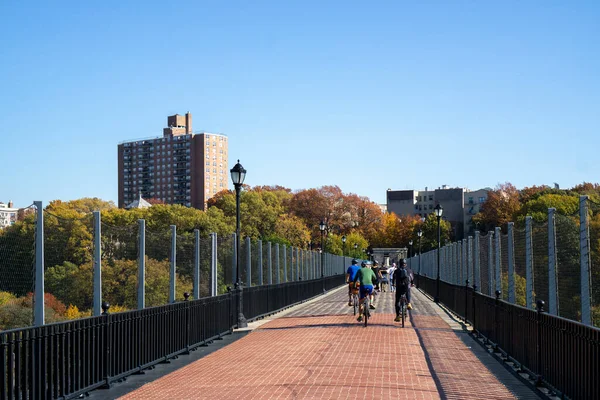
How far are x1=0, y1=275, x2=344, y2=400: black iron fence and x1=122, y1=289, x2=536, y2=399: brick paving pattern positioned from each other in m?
0.60

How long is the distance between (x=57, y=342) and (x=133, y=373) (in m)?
3.25

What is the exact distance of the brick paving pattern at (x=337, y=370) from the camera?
11539 mm

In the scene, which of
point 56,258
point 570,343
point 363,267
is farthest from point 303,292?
point 570,343

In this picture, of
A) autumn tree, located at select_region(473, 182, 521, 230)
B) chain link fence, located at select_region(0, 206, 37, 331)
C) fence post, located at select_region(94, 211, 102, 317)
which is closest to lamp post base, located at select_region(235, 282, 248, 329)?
fence post, located at select_region(94, 211, 102, 317)

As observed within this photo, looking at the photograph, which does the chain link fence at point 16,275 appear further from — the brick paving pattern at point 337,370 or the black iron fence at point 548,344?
the black iron fence at point 548,344

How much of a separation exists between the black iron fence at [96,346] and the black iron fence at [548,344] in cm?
623

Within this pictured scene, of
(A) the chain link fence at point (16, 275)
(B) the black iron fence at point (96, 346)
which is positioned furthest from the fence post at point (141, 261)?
(A) the chain link fence at point (16, 275)

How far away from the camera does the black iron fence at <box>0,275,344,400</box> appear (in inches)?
368

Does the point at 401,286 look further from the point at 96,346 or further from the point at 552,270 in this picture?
the point at 96,346

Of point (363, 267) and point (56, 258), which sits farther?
point (363, 267)

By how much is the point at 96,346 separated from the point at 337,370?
159 inches

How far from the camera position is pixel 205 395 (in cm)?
1144

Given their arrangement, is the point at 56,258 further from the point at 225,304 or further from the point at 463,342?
the point at 463,342

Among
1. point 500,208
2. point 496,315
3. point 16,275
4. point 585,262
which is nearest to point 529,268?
point 496,315
